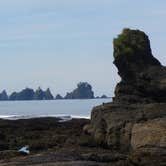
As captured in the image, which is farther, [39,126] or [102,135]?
[39,126]

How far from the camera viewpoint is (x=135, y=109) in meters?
39.3

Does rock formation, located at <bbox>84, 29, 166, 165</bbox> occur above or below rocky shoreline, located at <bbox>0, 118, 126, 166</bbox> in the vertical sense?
above

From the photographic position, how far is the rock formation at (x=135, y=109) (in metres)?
29.3

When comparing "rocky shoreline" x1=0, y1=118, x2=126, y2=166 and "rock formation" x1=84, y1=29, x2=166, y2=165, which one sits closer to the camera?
"rocky shoreline" x1=0, y1=118, x2=126, y2=166

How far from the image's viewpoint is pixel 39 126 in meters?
60.3

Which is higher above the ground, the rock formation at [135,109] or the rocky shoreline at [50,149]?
the rock formation at [135,109]

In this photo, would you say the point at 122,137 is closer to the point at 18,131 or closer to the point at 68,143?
the point at 68,143

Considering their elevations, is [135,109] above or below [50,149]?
above

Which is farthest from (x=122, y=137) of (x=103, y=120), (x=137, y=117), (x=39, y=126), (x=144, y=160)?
(x=39, y=126)

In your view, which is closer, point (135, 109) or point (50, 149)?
point (50, 149)

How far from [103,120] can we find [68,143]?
2.59 meters

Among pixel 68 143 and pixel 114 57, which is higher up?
pixel 114 57

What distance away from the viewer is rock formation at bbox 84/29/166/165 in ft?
96.1

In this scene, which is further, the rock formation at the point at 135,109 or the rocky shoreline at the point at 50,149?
the rock formation at the point at 135,109
